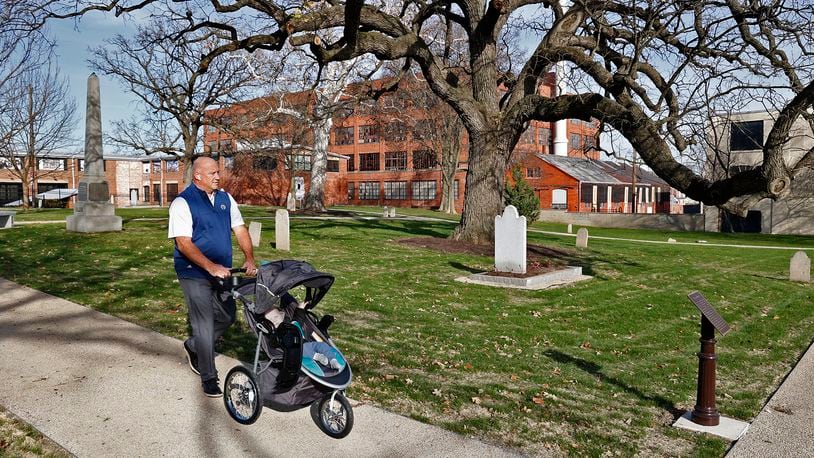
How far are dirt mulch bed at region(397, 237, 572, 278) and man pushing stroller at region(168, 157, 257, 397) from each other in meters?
10.6

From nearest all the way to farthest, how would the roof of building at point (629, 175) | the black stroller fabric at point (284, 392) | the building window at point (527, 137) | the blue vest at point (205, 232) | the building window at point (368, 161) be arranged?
1. the black stroller fabric at point (284, 392)
2. the blue vest at point (205, 232)
3. the building window at point (527, 137)
4. the roof of building at point (629, 175)
5. the building window at point (368, 161)

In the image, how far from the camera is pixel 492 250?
17703 mm

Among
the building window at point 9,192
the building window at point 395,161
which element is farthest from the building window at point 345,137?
the building window at point 9,192

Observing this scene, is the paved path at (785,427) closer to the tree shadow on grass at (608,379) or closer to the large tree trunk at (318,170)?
the tree shadow on grass at (608,379)

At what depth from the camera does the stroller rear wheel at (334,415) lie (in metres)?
4.55

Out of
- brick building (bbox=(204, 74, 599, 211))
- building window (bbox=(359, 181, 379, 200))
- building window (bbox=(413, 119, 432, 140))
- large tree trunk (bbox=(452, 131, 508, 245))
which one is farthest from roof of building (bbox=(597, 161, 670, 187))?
large tree trunk (bbox=(452, 131, 508, 245))

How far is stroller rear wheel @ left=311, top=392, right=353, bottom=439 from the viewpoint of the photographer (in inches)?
179

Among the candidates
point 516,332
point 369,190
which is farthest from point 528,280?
point 369,190

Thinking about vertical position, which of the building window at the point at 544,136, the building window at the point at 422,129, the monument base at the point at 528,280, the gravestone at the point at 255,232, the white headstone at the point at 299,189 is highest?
the building window at the point at 544,136

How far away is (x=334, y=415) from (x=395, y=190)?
6405 centimetres

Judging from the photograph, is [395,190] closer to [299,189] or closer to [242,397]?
[299,189]

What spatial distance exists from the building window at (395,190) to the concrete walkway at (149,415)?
60979 mm

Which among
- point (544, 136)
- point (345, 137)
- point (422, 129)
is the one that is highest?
point (345, 137)

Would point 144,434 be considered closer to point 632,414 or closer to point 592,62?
point 632,414
